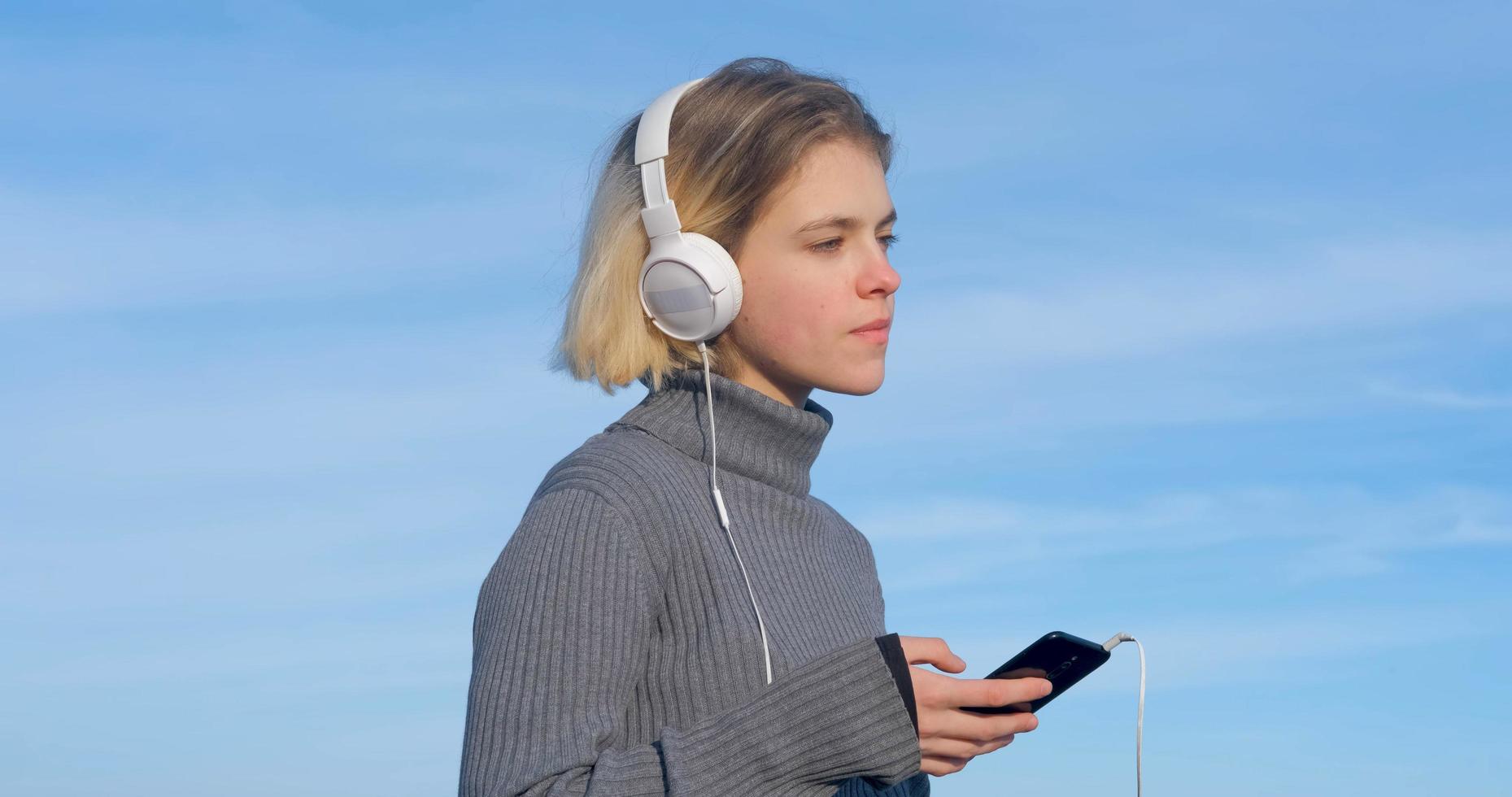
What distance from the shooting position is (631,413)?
299 cm

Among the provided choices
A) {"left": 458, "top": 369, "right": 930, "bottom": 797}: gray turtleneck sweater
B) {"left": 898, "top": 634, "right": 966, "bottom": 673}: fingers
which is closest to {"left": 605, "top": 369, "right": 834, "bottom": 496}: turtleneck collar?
{"left": 458, "top": 369, "right": 930, "bottom": 797}: gray turtleneck sweater

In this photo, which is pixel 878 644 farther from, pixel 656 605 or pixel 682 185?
pixel 682 185

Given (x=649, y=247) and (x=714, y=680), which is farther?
(x=649, y=247)

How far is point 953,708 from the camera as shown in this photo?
2406 millimetres

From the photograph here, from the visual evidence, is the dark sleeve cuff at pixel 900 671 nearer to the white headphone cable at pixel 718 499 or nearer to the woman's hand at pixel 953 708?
the woman's hand at pixel 953 708

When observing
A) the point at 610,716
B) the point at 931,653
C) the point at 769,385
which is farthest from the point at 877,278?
the point at 610,716

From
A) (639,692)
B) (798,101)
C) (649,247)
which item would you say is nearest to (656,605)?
(639,692)

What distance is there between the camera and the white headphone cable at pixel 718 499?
2611 mm

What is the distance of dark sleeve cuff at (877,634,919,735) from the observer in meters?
2.35

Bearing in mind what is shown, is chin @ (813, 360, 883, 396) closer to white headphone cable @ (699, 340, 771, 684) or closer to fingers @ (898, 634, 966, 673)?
white headphone cable @ (699, 340, 771, 684)

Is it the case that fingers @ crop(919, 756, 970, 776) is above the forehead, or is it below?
below

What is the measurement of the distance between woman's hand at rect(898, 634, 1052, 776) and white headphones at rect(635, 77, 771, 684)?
0.42m

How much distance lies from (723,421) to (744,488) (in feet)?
0.46

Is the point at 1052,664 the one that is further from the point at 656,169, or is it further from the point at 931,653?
the point at 656,169
